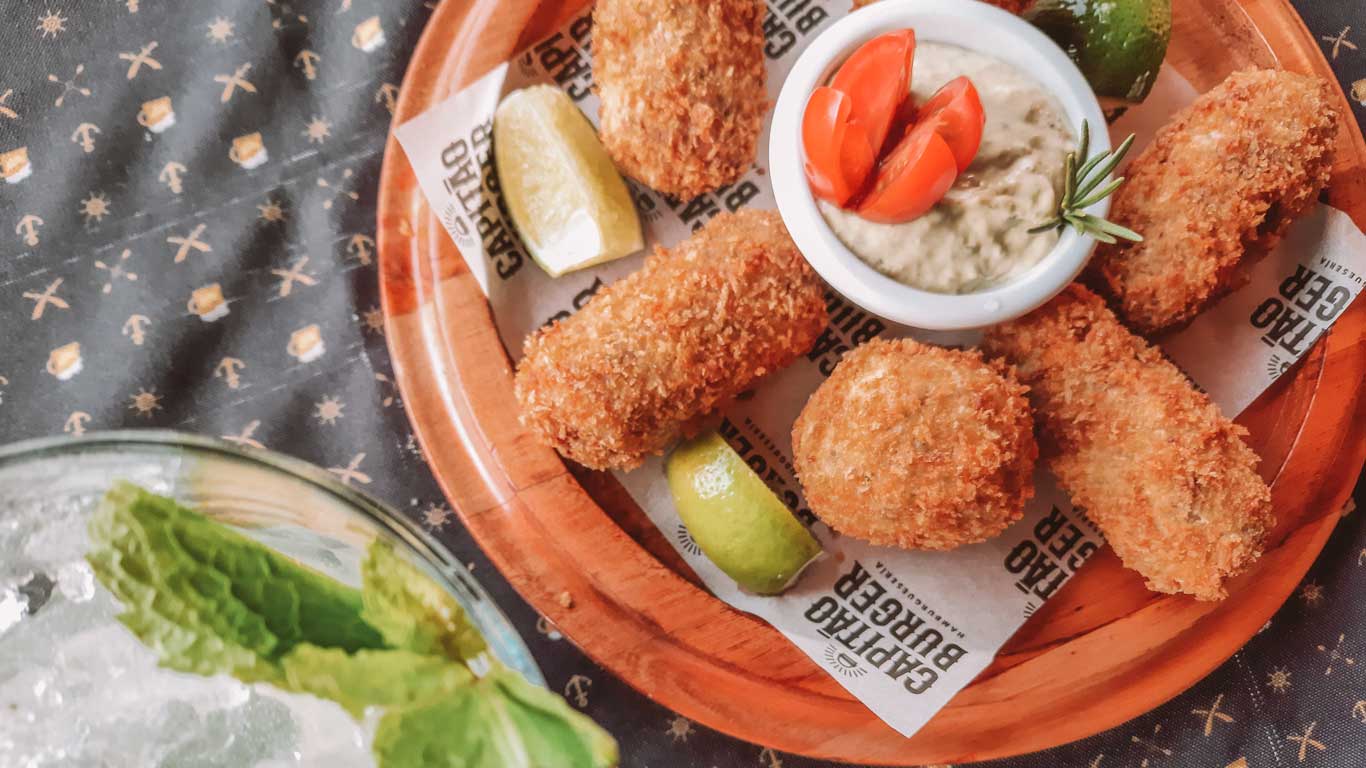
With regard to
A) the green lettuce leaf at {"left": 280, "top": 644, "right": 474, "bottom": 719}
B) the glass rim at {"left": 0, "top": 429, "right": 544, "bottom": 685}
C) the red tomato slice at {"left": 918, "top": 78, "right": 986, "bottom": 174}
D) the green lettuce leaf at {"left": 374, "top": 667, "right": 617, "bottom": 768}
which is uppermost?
the red tomato slice at {"left": 918, "top": 78, "right": 986, "bottom": 174}

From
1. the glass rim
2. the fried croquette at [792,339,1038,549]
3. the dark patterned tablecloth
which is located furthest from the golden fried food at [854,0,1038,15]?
the glass rim

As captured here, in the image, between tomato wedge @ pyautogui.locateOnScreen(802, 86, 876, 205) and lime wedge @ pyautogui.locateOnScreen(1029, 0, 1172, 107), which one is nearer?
tomato wedge @ pyautogui.locateOnScreen(802, 86, 876, 205)

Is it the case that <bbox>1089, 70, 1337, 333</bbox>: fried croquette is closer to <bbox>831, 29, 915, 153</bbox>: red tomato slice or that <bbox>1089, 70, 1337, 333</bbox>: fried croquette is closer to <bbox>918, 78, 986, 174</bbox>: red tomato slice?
<bbox>918, 78, 986, 174</bbox>: red tomato slice

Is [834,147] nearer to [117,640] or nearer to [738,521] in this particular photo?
[738,521]

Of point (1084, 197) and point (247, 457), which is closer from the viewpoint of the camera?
point (247, 457)

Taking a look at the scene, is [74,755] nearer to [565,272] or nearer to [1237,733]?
[565,272]

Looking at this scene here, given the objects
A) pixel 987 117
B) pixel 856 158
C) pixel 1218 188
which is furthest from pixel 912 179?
pixel 1218 188

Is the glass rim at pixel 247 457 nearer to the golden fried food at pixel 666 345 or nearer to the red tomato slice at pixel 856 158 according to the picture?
the golden fried food at pixel 666 345

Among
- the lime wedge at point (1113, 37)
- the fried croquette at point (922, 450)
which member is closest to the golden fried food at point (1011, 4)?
the lime wedge at point (1113, 37)
